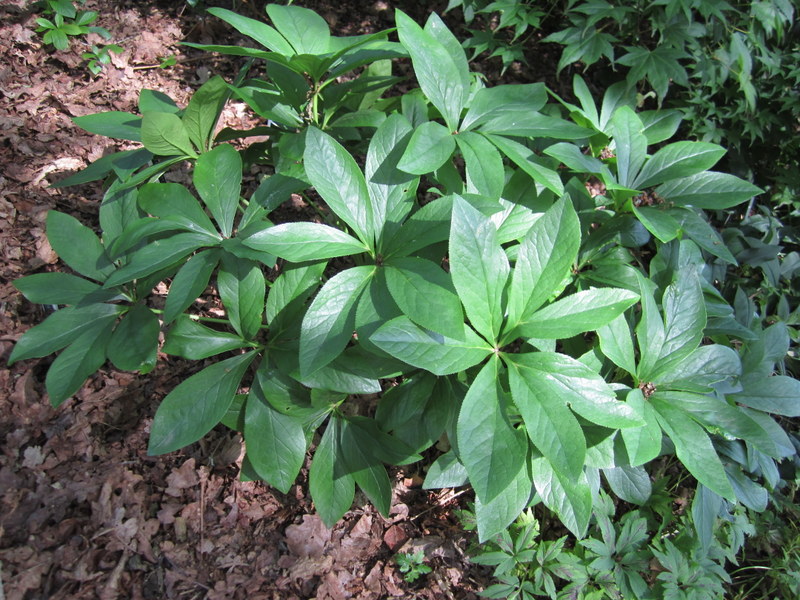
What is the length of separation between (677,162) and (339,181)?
37.7 inches

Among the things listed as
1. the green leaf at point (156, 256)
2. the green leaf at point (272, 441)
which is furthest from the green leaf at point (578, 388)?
the green leaf at point (156, 256)

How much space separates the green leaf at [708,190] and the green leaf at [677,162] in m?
0.05

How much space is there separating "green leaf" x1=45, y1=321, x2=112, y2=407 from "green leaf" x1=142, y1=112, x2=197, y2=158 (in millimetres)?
499

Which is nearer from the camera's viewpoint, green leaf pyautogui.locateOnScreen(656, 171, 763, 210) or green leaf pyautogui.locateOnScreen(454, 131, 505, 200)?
green leaf pyautogui.locateOnScreen(454, 131, 505, 200)

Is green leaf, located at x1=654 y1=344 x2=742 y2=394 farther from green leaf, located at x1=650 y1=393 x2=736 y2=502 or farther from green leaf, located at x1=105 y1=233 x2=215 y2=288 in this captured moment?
green leaf, located at x1=105 y1=233 x2=215 y2=288

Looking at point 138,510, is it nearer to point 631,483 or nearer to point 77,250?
point 77,250

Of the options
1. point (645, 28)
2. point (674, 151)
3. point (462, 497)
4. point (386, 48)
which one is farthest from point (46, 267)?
point (645, 28)

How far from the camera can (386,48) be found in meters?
1.38

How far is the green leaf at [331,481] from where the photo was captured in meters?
1.42

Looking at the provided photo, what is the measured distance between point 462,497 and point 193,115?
1522 millimetres

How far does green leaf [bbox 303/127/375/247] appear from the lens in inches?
48.0

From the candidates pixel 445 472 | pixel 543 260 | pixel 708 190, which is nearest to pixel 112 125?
pixel 543 260

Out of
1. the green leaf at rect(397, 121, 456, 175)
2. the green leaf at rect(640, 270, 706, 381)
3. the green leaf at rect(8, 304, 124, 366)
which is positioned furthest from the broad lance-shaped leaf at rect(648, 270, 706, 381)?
the green leaf at rect(8, 304, 124, 366)

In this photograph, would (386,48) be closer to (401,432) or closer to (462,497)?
(401,432)
